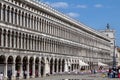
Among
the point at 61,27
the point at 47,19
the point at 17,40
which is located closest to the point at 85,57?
the point at 61,27

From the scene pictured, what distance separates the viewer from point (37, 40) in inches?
2657

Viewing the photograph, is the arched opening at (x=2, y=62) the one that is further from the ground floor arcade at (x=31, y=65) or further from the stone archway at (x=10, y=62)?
the stone archway at (x=10, y=62)

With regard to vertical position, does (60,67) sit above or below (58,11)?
below

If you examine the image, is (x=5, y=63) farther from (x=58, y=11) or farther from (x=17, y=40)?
(x=58, y=11)

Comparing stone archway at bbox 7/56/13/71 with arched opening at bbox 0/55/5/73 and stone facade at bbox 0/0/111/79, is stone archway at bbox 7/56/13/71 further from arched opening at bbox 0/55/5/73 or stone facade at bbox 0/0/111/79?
arched opening at bbox 0/55/5/73

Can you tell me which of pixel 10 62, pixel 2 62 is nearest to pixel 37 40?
pixel 10 62

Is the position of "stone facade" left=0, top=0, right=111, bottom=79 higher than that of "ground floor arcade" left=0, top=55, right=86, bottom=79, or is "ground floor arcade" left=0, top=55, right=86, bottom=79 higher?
"stone facade" left=0, top=0, right=111, bottom=79

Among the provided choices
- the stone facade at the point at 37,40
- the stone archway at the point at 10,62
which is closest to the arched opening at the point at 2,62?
the stone facade at the point at 37,40

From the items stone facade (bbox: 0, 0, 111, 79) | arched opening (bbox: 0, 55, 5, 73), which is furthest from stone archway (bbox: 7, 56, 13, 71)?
arched opening (bbox: 0, 55, 5, 73)

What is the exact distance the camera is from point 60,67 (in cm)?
8338

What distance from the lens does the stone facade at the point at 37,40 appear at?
54384mm

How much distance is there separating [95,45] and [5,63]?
237 ft

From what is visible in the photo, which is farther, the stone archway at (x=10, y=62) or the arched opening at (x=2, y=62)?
the stone archway at (x=10, y=62)

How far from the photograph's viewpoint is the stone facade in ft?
178
